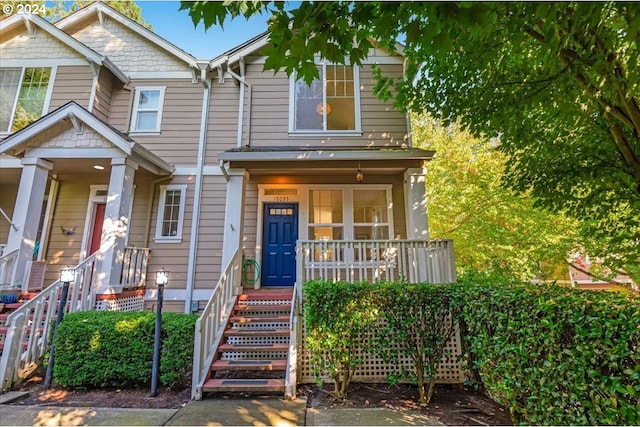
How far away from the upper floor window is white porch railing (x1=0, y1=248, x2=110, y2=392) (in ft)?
16.3

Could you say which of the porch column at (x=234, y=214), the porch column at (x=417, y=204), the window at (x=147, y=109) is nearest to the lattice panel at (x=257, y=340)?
the porch column at (x=234, y=214)

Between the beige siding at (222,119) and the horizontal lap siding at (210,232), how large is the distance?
2.36ft

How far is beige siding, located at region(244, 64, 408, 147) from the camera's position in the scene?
7.54 m

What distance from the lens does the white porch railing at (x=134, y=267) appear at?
609 centimetres

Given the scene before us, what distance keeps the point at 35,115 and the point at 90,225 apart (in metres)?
3.24

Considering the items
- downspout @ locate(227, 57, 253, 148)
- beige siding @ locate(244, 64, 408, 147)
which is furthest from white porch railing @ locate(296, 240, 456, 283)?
downspout @ locate(227, 57, 253, 148)

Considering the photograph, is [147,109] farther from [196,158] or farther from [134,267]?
[134,267]

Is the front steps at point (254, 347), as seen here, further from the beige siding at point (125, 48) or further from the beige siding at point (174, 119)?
the beige siding at point (125, 48)

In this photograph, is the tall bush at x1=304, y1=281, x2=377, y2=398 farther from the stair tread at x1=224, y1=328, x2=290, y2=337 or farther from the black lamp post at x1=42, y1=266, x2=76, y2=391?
the black lamp post at x1=42, y1=266, x2=76, y2=391

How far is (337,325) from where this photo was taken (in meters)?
4.28

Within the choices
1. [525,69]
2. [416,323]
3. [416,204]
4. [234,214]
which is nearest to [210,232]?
[234,214]


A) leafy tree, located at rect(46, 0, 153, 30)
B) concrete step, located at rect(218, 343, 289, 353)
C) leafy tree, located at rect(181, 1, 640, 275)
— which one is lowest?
concrete step, located at rect(218, 343, 289, 353)

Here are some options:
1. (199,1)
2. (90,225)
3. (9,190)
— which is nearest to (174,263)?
(90,225)

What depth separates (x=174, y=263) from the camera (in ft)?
23.4
